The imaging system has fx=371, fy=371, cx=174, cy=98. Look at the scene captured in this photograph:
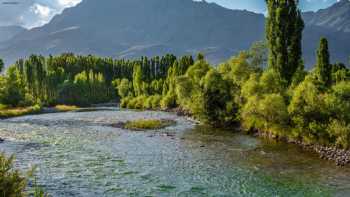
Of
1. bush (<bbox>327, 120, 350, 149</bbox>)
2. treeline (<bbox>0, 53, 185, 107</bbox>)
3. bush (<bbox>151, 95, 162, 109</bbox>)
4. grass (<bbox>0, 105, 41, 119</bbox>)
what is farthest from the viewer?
bush (<bbox>151, 95, 162, 109</bbox>)

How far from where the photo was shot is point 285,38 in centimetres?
6378

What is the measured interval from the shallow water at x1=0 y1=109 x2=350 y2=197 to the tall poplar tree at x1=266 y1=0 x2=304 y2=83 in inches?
568

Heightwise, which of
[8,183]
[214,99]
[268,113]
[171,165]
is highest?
[214,99]

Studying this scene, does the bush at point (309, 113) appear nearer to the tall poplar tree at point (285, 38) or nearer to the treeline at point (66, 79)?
the tall poplar tree at point (285, 38)

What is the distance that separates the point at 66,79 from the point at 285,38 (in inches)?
4932

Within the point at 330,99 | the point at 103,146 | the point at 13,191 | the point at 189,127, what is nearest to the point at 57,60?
the point at 189,127

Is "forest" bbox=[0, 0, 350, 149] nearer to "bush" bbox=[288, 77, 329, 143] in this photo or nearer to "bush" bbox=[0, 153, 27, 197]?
"bush" bbox=[288, 77, 329, 143]

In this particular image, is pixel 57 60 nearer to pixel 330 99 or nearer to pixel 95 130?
pixel 95 130

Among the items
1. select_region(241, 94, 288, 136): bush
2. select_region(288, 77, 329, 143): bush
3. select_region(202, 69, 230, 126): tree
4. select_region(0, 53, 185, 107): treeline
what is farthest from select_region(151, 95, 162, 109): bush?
select_region(288, 77, 329, 143): bush

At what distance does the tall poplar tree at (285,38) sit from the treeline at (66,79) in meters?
83.8

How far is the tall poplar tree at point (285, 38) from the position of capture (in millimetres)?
62625

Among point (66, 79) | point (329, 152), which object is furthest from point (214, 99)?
point (66, 79)

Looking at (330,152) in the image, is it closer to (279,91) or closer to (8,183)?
(279,91)

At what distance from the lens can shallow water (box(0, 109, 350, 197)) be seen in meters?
29.9
